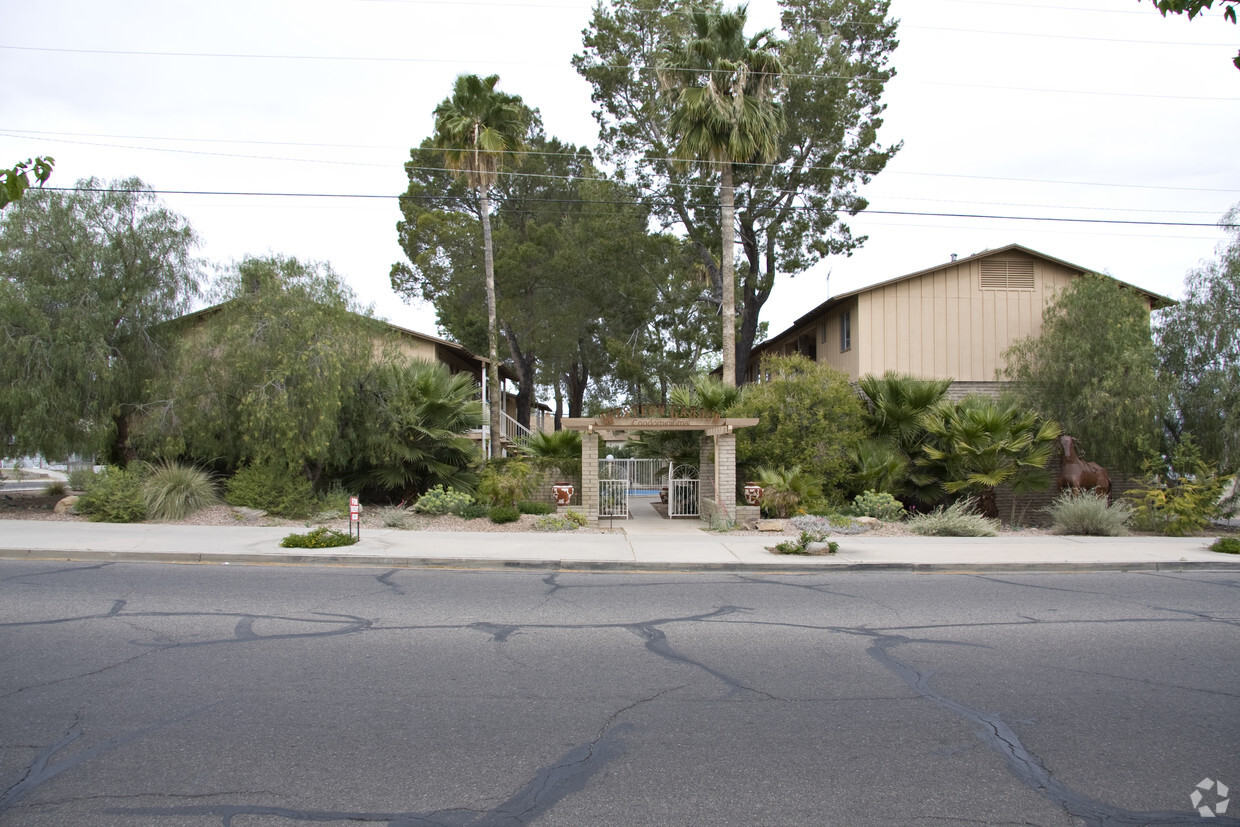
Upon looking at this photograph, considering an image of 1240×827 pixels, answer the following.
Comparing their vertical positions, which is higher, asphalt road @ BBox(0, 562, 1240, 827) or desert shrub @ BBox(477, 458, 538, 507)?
desert shrub @ BBox(477, 458, 538, 507)

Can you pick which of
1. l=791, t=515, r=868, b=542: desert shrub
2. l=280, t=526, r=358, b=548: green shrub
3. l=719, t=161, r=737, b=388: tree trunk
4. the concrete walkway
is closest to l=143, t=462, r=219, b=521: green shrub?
the concrete walkway

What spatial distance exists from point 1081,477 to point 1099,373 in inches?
102

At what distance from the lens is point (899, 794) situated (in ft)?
13.6

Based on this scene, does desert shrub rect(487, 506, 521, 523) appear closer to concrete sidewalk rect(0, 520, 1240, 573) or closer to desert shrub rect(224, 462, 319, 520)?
concrete sidewalk rect(0, 520, 1240, 573)

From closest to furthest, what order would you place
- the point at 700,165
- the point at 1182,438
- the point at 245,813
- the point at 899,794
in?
the point at 245,813 < the point at 899,794 < the point at 1182,438 < the point at 700,165

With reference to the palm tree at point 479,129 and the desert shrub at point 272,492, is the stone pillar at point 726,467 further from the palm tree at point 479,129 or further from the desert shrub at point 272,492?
the palm tree at point 479,129

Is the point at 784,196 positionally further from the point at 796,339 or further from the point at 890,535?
the point at 890,535

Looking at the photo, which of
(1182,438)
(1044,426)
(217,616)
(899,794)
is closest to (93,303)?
(217,616)

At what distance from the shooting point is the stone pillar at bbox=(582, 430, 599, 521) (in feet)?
57.0

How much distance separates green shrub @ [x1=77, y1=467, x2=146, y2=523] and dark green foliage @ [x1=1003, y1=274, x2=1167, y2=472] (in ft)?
67.2

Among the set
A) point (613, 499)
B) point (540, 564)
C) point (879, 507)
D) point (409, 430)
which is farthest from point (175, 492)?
point (879, 507)

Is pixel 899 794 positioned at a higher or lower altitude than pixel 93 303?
lower

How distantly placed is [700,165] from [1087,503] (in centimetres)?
1421

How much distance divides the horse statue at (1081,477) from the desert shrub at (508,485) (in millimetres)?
12162
